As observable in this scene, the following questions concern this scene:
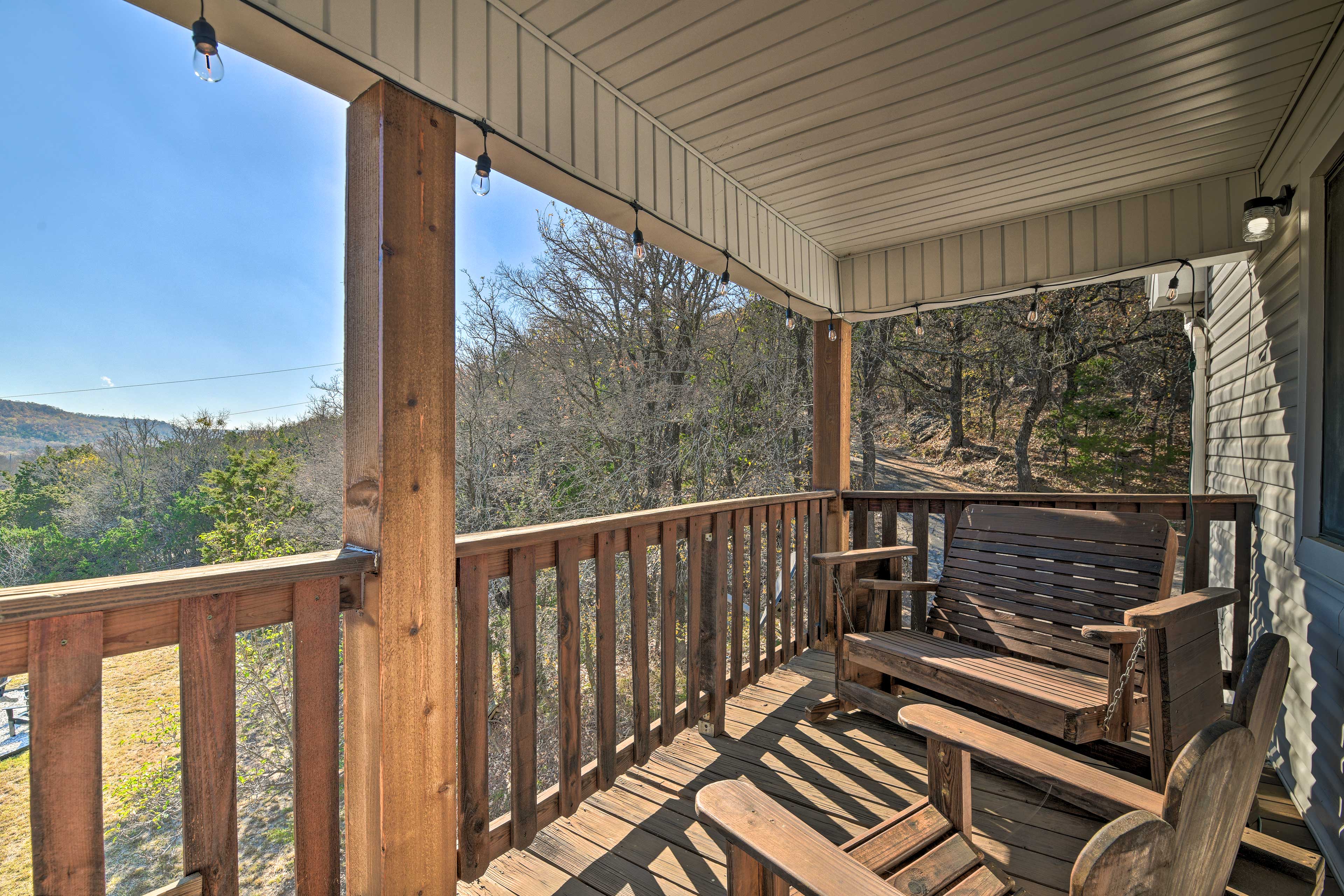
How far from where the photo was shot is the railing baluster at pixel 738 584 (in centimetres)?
290

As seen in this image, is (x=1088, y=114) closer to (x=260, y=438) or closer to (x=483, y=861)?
(x=483, y=861)

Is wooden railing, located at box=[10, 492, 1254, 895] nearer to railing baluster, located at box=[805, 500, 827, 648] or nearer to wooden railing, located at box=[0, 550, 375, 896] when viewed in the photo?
wooden railing, located at box=[0, 550, 375, 896]

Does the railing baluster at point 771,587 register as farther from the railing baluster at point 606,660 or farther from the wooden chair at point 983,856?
the wooden chair at point 983,856

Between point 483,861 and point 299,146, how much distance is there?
14147 mm

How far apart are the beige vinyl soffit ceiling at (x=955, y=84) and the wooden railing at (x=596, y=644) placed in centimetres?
168

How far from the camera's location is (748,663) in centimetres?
325

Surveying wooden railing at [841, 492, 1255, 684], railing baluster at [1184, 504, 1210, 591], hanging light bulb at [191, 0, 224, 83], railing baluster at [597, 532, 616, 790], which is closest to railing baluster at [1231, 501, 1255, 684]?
wooden railing at [841, 492, 1255, 684]

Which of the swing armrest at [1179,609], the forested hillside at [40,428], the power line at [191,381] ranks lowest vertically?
the swing armrest at [1179,609]

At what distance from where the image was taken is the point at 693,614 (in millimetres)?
2693

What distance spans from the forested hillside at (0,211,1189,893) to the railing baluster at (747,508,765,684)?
5.20m

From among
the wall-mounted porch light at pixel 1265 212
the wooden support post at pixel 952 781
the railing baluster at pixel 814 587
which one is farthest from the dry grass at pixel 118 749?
the wall-mounted porch light at pixel 1265 212

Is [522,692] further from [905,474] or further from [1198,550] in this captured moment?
[905,474]

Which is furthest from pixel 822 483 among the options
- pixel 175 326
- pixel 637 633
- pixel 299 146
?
pixel 175 326

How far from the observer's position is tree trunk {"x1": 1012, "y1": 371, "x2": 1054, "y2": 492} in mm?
10633
